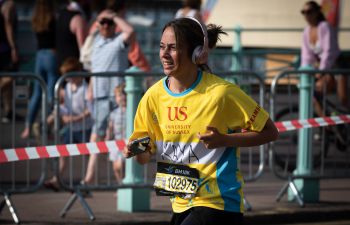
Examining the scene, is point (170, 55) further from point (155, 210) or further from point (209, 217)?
point (155, 210)

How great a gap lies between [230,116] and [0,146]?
6161 mm

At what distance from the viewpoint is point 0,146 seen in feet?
37.0

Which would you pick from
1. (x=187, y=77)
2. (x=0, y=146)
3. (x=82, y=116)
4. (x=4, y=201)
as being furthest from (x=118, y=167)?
(x=187, y=77)

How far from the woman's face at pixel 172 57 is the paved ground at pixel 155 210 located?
361cm

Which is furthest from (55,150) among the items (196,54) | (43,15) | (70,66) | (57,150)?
(43,15)

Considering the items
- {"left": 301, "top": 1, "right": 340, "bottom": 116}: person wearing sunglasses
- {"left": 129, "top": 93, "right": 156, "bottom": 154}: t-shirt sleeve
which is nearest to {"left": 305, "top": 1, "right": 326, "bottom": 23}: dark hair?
{"left": 301, "top": 1, "right": 340, "bottom": 116}: person wearing sunglasses

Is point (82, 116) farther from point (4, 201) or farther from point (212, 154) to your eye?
point (212, 154)

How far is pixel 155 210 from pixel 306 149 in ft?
5.53

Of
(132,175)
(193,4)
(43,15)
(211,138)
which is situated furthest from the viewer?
(193,4)

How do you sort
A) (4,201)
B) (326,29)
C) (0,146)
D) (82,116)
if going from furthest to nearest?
(326,29), (0,146), (82,116), (4,201)

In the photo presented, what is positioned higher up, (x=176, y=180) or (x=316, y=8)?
(x=316, y=8)

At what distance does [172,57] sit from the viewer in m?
5.49

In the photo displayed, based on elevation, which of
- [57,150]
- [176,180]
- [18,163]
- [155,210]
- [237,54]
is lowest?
[155,210]

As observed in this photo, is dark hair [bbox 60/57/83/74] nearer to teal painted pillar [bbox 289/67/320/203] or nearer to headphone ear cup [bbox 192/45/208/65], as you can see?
teal painted pillar [bbox 289/67/320/203]
